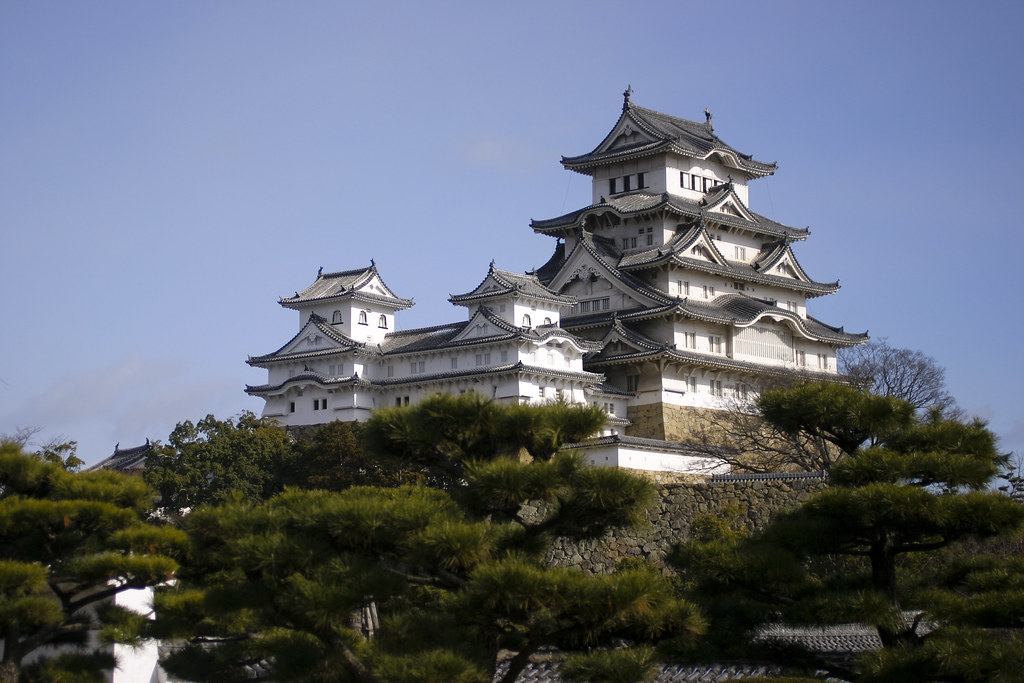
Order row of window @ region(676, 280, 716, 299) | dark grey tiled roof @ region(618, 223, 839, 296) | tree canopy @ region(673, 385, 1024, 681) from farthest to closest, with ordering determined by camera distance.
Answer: row of window @ region(676, 280, 716, 299) < dark grey tiled roof @ region(618, 223, 839, 296) < tree canopy @ region(673, 385, 1024, 681)

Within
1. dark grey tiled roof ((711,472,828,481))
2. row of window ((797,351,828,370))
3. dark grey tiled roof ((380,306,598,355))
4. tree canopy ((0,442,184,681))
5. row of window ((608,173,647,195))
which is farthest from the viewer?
row of window ((608,173,647,195))

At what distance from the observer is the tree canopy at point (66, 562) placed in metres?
17.1

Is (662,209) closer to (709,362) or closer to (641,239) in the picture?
(641,239)

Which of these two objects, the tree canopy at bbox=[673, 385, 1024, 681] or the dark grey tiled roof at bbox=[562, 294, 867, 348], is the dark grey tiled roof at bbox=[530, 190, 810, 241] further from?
the tree canopy at bbox=[673, 385, 1024, 681]

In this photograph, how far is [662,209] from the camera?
160ft

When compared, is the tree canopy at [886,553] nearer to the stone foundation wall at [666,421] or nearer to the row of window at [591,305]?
the stone foundation wall at [666,421]

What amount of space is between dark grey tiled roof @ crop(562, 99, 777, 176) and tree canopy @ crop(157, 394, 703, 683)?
118 feet

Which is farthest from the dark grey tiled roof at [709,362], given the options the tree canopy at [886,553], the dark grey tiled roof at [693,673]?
the tree canopy at [886,553]

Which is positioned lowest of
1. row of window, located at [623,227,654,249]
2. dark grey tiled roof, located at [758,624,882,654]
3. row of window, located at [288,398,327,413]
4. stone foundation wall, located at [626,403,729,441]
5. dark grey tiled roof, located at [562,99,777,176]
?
dark grey tiled roof, located at [758,624,882,654]

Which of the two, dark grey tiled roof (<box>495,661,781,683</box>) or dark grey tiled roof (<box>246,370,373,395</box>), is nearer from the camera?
dark grey tiled roof (<box>495,661,781,683</box>)

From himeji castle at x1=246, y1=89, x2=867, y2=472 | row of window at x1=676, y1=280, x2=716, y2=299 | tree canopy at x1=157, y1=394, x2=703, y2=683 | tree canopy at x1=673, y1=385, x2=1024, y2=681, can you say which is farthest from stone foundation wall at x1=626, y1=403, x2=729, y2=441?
tree canopy at x1=157, y1=394, x2=703, y2=683

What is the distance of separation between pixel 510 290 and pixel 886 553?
27702 mm

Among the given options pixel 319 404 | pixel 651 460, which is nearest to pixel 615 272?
pixel 319 404

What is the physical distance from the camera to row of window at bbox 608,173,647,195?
2039 inches
